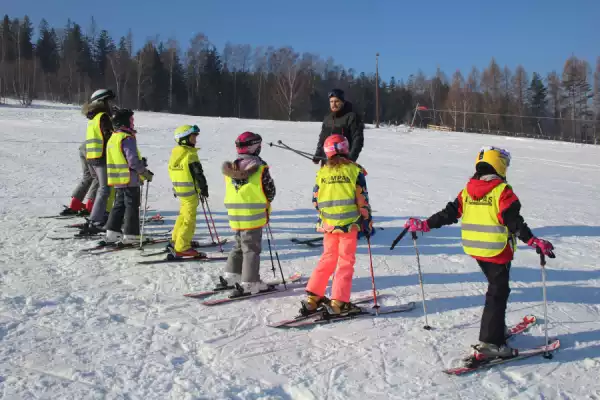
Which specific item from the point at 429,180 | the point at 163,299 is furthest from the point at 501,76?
the point at 163,299

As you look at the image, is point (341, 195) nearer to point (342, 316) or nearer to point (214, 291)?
point (342, 316)

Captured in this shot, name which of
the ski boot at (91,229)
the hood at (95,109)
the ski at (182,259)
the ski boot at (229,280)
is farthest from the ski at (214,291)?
the hood at (95,109)

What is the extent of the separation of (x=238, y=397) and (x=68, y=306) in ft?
7.32

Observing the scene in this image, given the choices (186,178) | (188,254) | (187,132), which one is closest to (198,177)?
(186,178)

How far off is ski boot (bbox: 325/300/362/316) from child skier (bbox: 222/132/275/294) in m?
0.85

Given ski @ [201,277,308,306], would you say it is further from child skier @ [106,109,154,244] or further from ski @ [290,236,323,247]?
child skier @ [106,109,154,244]

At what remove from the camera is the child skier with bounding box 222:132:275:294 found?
4582 millimetres

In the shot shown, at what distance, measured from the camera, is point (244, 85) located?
6325 centimetres

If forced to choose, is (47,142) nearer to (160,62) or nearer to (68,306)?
(68,306)

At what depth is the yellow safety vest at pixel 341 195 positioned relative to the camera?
4219mm

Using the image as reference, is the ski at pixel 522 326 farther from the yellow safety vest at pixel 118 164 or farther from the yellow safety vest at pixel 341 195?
the yellow safety vest at pixel 118 164

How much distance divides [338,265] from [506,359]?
1.55 meters

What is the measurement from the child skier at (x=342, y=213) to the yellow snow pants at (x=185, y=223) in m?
2.14

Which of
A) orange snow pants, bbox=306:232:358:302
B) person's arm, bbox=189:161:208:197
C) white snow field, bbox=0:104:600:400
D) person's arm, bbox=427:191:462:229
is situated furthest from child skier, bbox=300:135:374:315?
person's arm, bbox=189:161:208:197
